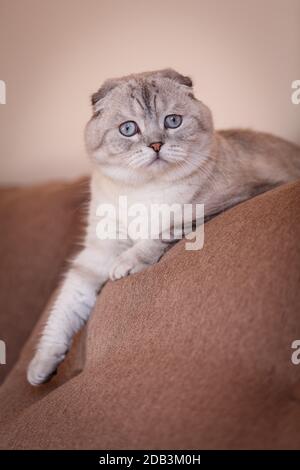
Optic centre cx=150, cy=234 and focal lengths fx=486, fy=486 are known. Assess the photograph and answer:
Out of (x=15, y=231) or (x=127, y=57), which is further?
(x=15, y=231)

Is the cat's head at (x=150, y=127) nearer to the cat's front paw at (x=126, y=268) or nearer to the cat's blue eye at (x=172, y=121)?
the cat's blue eye at (x=172, y=121)

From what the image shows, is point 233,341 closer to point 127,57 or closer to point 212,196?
point 212,196

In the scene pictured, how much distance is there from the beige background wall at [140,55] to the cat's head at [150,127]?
0.78ft

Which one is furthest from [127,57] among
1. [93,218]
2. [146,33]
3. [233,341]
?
[233,341]

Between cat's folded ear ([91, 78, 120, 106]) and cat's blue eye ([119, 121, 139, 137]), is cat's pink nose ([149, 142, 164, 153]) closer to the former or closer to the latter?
cat's blue eye ([119, 121, 139, 137])

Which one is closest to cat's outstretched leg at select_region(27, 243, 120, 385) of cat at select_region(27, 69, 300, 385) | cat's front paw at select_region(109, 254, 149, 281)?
cat at select_region(27, 69, 300, 385)

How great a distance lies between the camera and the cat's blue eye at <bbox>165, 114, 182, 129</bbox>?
141cm

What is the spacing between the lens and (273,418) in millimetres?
846

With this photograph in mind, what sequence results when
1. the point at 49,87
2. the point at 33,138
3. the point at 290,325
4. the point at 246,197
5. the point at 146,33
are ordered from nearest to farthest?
the point at 290,325 < the point at 246,197 < the point at 146,33 < the point at 49,87 < the point at 33,138

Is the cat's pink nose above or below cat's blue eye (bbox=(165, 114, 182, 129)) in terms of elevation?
below

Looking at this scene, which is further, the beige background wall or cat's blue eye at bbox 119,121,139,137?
the beige background wall

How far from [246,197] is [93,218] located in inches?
20.8

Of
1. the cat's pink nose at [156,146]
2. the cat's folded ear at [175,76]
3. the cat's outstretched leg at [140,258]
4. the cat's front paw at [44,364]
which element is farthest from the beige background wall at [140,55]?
the cat's front paw at [44,364]
